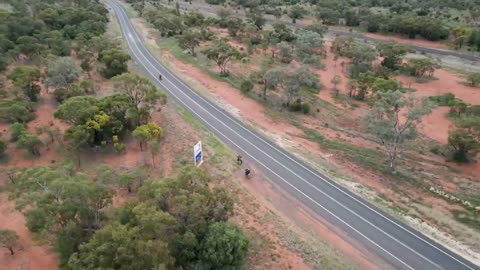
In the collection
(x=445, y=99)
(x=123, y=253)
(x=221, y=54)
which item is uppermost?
(x=221, y=54)

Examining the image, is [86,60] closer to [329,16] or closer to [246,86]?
[246,86]

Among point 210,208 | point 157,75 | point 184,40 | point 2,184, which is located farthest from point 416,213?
point 184,40

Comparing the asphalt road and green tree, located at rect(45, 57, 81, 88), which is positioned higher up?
green tree, located at rect(45, 57, 81, 88)

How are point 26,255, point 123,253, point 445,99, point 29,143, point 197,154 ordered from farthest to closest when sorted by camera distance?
point 445,99 < point 29,143 < point 197,154 < point 26,255 < point 123,253

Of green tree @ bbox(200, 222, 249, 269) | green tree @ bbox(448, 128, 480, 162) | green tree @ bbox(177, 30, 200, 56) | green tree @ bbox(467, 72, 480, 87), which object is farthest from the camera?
green tree @ bbox(177, 30, 200, 56)

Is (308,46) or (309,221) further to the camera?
(308,46)

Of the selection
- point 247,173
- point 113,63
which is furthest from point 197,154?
point 113,63

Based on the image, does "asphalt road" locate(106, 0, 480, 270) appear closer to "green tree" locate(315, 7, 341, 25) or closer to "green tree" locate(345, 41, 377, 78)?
"green tree" locate(345, 41, 377, 78)

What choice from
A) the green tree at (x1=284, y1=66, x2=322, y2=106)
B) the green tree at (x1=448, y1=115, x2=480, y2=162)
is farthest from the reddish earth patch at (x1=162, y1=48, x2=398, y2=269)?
the green tree at (x1=448, y1=115, x2=480, y2=162)

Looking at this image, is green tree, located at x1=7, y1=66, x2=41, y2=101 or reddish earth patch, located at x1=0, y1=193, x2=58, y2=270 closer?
reddish earth patch, located at x1=0, y1=193, x2=58, y2=270
